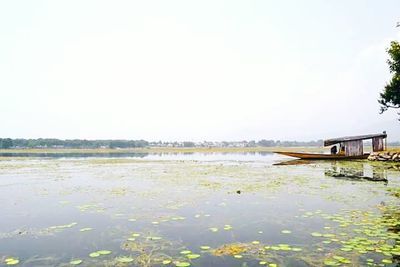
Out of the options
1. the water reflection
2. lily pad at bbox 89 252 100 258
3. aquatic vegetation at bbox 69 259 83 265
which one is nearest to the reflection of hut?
the water reflection

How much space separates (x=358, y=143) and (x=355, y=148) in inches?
25.2

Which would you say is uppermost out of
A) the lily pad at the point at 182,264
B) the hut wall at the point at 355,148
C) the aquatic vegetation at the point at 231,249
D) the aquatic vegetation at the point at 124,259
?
the hut wall at the point at 355,148

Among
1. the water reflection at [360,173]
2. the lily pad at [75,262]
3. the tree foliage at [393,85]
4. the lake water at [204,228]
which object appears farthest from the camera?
the tree foliage at [393,85]

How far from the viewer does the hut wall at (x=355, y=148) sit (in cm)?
3500

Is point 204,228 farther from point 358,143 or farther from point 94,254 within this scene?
point 358,143

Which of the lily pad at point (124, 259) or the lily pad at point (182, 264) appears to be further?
the lily pad at point (124, 259)

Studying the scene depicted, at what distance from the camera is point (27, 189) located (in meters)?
14.0

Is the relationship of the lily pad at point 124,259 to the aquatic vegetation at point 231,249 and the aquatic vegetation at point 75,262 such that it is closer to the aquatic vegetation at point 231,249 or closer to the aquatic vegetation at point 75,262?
the aquatic vegetation at point 75,262

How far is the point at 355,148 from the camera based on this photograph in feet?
115

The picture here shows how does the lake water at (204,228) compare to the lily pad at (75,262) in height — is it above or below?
above

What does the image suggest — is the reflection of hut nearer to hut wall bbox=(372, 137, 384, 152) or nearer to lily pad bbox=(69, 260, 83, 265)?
hut wall bbox=(372, 137, 384, 152)

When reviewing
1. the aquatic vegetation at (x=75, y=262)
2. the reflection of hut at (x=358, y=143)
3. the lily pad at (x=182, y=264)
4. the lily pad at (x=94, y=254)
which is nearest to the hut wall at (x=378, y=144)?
the reflection of hut at (x=358, y=143)

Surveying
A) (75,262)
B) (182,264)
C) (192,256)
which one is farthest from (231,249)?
(75,262)

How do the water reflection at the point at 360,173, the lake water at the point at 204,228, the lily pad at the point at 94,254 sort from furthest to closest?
the water reflection at the point at 360,173 < the lily pad at the point at 94,254 < the lake water at the point at 204,228
